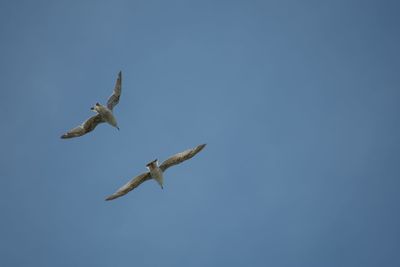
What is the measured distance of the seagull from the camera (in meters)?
43.5

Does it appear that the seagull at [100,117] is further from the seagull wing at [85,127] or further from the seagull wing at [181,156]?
the seagull wing at [181,156]

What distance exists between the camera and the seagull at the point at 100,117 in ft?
143

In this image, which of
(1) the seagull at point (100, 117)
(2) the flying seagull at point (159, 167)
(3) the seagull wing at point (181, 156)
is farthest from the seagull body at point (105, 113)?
(3) the seagull wing at point (181, 156)

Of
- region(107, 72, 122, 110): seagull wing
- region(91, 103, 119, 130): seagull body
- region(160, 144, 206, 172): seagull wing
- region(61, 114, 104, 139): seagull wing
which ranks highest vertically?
region(107, 72, 122, 110): seagull wing

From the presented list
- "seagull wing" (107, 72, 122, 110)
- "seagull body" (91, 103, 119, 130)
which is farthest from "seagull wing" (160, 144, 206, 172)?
"seagull wing" (107, 72, 122, 110)

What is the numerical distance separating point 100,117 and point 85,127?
150 centimetres

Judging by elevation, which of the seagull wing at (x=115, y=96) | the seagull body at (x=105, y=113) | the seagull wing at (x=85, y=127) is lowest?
the seagull body at (x=105, y=113)

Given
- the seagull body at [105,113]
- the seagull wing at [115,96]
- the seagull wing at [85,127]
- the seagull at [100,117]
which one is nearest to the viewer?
the seagull body at [105,113]

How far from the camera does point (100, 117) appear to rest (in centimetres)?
4416

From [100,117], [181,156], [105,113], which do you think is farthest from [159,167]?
[100,117]

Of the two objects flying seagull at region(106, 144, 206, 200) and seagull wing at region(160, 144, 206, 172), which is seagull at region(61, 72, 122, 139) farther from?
seagull wing at region(160, 144, 206, 172)

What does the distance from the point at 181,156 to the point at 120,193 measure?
498cm

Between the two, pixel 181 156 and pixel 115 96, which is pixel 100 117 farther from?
pixel 181 156

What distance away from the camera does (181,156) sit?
39.4 m
